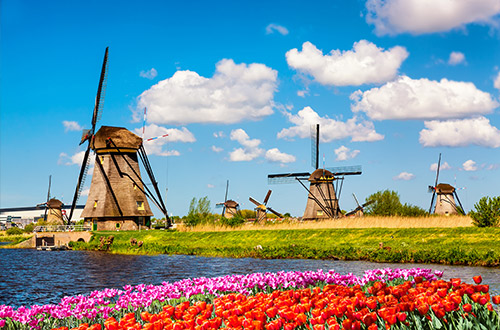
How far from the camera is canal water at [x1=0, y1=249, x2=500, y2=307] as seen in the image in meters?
15.5

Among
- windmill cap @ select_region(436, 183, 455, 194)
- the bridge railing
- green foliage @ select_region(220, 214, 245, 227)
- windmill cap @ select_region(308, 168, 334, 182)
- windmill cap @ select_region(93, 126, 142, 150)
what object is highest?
windmill cap @ select_region(93, 126, 142, 150)

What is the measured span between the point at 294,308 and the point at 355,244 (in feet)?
67.0

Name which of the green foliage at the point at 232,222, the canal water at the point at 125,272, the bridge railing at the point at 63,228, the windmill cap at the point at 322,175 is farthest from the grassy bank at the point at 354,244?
the windmill cap at the point at 322,175

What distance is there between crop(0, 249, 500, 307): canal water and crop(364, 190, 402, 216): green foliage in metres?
31.5

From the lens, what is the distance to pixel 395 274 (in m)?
9.16

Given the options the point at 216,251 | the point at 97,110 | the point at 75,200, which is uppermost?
the point at 97,110

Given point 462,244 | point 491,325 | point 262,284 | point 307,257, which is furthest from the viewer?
point 307,257

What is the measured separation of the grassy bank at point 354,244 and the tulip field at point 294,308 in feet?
36.5

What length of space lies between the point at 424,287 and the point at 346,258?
51.5 ft

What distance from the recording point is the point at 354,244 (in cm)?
2542

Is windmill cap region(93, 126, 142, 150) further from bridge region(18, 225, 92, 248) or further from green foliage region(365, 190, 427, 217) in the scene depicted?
green foliage region(365, 190, 427, 217)

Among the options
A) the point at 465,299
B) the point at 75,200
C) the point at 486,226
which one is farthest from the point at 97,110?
the point at 465,299

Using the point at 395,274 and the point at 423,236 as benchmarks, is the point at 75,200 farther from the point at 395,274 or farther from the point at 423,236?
the point at 395,274

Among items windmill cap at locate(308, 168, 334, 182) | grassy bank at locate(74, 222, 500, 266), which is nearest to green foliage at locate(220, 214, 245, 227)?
grassy bank at locate(74, 222, 500, 266)
